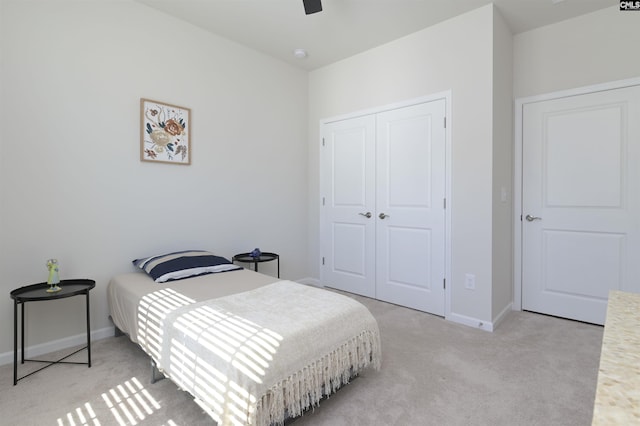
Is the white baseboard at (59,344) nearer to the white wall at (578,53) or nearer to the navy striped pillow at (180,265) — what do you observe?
the navy striped pillow at (180,265)

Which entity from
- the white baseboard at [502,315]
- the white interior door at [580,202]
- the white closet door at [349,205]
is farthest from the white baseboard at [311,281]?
the white interior door at [580,202]

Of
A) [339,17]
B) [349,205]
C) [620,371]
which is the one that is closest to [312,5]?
[339,17]

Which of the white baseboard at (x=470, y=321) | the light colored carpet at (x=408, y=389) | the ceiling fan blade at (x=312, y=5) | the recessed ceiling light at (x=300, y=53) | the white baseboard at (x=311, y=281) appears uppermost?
the recessed ceiling light at (x=300, y=53)

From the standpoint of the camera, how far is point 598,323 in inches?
111

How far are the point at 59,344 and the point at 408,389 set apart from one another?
2497 millimetres

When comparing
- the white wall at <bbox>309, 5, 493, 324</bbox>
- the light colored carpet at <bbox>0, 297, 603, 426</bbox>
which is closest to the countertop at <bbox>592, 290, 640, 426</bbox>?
the light colored carpet at <bbox>0, 297, 603, 426</bbox>

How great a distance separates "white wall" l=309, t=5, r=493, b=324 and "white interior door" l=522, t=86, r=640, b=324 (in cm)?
73

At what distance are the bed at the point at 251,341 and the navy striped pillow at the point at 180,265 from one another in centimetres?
13

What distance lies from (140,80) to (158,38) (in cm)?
43

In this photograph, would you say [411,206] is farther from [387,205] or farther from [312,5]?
[312,5]

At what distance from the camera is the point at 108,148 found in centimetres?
259

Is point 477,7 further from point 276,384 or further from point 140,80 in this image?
point 276,384

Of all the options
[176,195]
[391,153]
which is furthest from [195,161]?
[391,153]

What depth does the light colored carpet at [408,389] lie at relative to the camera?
1.64 metres
